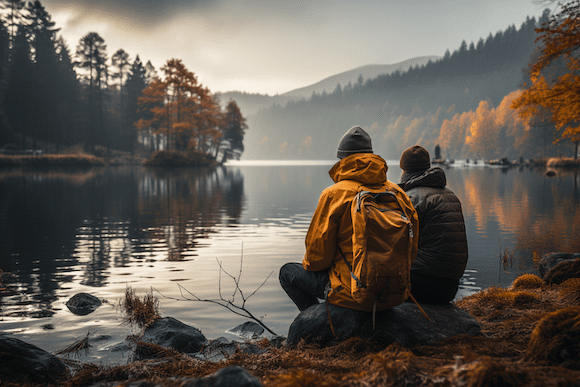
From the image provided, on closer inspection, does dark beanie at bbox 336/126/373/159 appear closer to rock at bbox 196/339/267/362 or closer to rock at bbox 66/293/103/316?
rock at bbox 196/339/267/362

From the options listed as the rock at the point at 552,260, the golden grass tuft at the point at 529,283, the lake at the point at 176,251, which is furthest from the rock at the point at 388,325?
the rock at the point at 552,260

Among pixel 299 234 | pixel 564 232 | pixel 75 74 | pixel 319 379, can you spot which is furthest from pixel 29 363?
pixel 75 74

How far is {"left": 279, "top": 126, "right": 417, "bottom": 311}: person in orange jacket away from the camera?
157 inches

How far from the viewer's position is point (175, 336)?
577cm

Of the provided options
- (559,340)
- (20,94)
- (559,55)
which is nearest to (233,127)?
(20,94)

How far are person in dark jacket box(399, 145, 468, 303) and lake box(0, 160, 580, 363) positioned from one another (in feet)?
8.51

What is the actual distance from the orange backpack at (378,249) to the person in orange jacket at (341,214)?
16cm

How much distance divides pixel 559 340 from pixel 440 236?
1.72 m

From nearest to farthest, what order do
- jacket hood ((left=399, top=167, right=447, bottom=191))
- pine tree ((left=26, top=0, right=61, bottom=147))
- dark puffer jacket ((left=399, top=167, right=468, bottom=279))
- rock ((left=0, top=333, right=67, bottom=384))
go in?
rock ((left=0, top=333, right=67, bottom=384)) < dark puffer jacket ((left=399, top=167, right=468, bottom=279)) < jacket hood ((left=399, top=167, right=447, bottom=191)) < pine tree ((left=26, top=0, right=61, bottom=147))

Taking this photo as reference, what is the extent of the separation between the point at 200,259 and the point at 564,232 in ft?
38.1

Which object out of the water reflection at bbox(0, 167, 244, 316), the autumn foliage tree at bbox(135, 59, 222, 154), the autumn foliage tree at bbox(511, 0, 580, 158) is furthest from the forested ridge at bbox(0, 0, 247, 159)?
the autumn foliage tree at bbox(511, 0, 580, 158)

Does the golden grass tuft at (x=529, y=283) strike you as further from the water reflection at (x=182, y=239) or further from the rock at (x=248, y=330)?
the rock at (x=248, y=330)

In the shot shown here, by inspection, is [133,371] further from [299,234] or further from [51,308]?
[299,234]

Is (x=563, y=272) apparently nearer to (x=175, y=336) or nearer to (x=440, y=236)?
(x=440, y=236)
